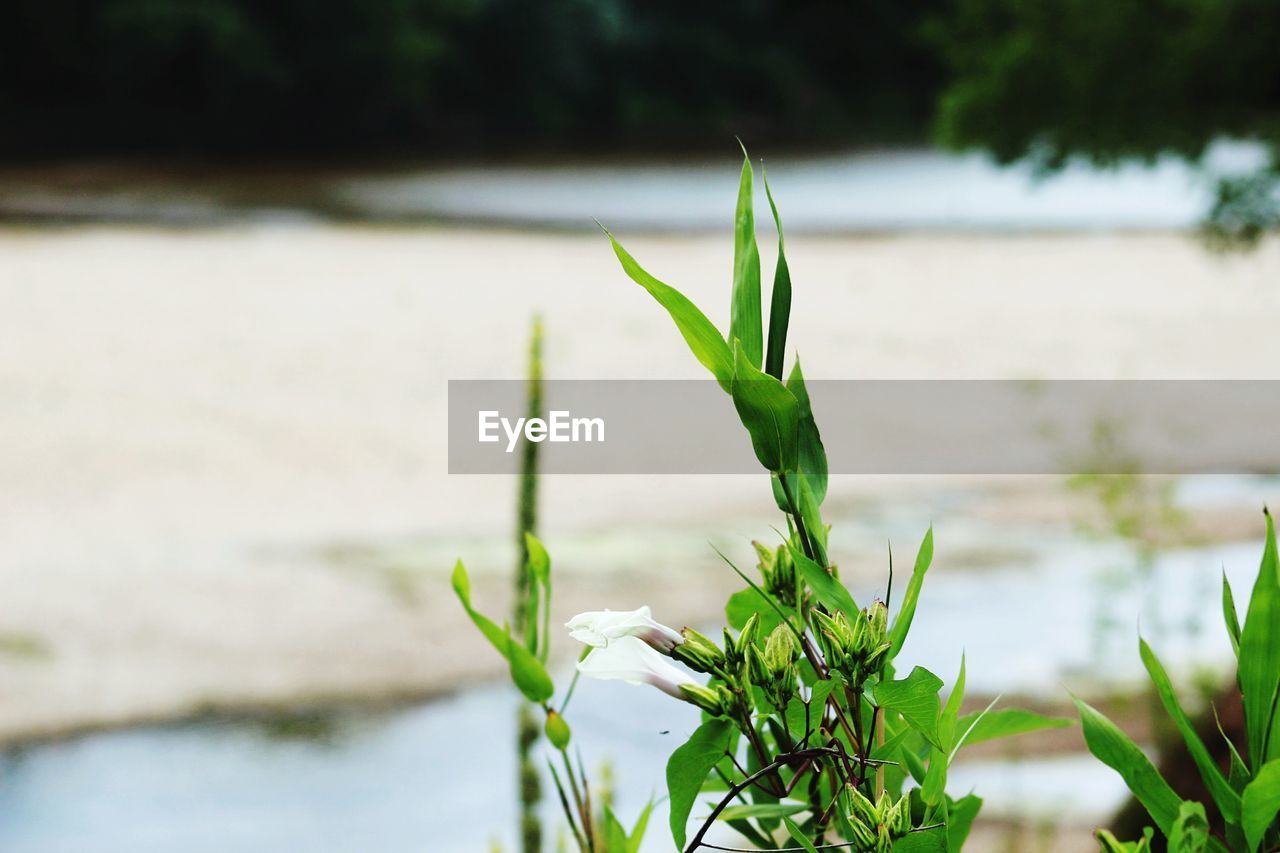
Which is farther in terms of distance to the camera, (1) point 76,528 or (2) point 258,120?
(2) point 258,120

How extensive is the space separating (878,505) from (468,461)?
1502mm

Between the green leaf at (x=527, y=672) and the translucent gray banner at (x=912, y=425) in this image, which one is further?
the translucent gray banner at (x=912, y=425)

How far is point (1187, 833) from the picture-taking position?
0.19m

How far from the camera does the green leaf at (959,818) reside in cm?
24

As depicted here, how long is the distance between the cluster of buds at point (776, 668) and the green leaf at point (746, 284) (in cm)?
5

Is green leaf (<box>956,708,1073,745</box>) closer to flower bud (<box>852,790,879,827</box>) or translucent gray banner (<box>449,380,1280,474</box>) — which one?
flower bud (<box>852,790,879,827</box>)

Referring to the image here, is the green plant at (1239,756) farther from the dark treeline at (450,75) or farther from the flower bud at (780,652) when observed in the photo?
the dark treeline at (450,75)

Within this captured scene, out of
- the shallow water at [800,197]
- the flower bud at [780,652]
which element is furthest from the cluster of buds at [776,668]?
the shallow water at [800,197]

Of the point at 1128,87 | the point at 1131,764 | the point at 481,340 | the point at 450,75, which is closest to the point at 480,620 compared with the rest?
the point at 1131,764

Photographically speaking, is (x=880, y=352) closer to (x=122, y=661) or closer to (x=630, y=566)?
(x=630, y=566)

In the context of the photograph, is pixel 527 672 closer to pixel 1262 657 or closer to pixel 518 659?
pixel 518 659

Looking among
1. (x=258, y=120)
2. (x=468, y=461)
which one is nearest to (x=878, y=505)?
(x=468, y=461)

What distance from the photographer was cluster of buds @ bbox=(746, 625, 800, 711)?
0.71 feet

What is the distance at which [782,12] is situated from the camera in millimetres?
10109
